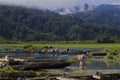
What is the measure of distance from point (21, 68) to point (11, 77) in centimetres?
900

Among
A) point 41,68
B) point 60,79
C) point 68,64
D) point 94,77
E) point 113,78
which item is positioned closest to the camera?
point 60,79

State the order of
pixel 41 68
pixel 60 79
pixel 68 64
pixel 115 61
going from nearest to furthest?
1. pixel 60 79
2. pixel 41 68
3. pixel 68 64
4. pixel 115 61

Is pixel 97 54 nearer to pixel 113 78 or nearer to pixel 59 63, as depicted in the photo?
pixel 59 63

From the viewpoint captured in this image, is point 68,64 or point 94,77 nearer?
point 94,77

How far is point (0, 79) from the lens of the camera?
33.8 meters

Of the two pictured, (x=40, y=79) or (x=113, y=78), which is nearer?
(x=40, y=79)

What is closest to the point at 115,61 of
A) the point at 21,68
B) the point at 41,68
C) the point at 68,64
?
the point at 68,64

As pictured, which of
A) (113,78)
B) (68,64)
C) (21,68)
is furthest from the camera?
(68,64)

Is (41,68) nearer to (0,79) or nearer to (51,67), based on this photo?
(51,67)

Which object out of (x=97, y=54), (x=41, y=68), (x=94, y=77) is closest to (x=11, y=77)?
(x=94, y=77)

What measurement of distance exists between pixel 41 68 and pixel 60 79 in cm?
1839

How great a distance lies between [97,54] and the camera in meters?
87.4

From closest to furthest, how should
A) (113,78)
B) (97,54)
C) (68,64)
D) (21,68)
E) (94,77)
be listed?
1. (94,77)
2. (113,78)
3. (21,68)
4. (68,64)
5. (97,54)

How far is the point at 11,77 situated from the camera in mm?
36219
